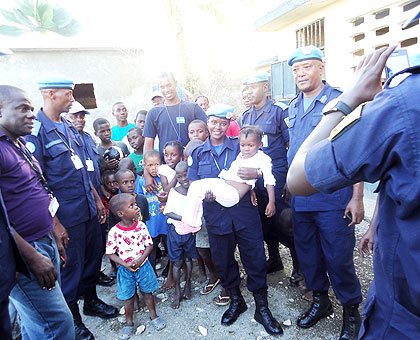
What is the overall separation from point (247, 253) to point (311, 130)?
3.96 feet

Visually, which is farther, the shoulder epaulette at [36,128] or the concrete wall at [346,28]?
the concrete wall at [346,28]

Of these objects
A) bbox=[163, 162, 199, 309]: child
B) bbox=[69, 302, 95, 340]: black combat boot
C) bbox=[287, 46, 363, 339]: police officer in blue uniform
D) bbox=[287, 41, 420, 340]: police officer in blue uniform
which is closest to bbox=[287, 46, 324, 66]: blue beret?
bbox=[287, 46, 363, 339]: police officer in blue uniform

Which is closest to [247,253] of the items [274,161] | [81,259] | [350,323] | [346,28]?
[350,323]

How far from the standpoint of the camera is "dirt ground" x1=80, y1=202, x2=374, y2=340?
2518 millimetres

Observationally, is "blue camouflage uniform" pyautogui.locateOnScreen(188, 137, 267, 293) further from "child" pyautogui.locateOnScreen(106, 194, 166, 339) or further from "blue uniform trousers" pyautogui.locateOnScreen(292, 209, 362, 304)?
"child" pyautogui.locateOnScreen(106, 194, 166, 339)

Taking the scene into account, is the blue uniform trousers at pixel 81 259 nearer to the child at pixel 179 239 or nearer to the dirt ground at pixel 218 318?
the dirt ground at pixel 218 318

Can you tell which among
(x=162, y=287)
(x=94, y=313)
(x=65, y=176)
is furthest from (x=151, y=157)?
(x=94, y=313)

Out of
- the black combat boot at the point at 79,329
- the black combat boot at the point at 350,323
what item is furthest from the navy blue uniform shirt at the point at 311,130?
the black combat boot at the point at 79,329

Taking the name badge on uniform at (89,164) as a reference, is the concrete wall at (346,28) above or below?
above

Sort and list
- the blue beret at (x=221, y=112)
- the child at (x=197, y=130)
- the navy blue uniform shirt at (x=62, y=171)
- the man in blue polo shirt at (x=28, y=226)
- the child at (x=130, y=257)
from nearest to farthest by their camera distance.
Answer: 1. the man in blue polo shirt at (x=28, y=226)
2. the navy blue uniform shirt at (x=62, y=171)
3. the child at (x=130, y=257)
4. the blue beret at (x=221, y=112)
5. the child at (x=197, y=130)

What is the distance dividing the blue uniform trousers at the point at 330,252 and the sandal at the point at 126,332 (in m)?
1.67

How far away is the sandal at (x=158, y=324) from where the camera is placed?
2670 mm

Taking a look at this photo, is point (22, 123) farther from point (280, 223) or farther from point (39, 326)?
point (280, 223)

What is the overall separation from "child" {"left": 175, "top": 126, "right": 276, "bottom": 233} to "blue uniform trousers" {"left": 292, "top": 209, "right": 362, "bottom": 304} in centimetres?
38
